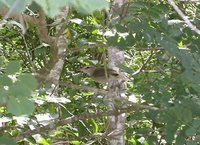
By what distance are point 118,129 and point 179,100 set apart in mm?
850

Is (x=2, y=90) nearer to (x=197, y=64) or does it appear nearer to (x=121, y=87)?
(x=197, y=64)

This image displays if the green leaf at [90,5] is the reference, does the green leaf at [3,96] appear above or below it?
below

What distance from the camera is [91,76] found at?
8.97 ft

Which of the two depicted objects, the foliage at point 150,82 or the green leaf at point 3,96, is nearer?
the green leaf at point 3,96

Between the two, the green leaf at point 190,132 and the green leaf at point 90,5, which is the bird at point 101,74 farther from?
A: the green leaf at point 90,5

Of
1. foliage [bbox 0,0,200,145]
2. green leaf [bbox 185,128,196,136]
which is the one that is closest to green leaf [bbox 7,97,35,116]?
foliage [bbox 0,0,200,145]

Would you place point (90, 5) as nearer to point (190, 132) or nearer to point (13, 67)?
point (13, 67)

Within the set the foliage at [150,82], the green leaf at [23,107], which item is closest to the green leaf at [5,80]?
the foliage at [150,82]

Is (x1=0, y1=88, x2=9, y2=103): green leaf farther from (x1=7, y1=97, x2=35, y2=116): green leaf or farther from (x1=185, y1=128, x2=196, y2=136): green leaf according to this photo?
(x1=185, y1=128, x2=196, y2=136): green leaf

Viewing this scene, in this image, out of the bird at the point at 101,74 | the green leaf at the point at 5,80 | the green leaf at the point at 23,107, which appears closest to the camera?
the green leaf at the point at 23,107

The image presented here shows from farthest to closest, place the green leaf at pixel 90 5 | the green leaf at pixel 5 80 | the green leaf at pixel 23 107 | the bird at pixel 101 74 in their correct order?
1. the bird at pixel 101 74
2. the green leaf at pixel 5 80
3. the green leaf at pixel 23 107
4. the green leaf at pixel 90 5

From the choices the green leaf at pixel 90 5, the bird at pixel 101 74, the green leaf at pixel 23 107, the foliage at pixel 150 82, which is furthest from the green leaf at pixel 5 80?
the bird at pixel 101 74

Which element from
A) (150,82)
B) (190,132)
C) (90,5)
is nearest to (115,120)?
(150,82)

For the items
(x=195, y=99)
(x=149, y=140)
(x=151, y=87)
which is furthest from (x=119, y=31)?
(x=149, y=140)
